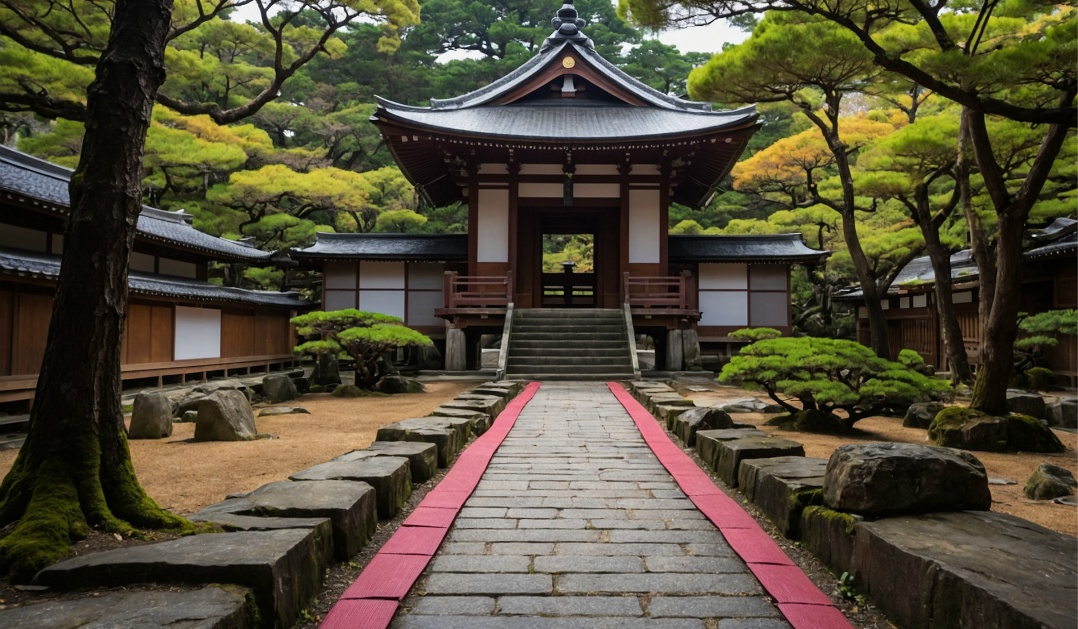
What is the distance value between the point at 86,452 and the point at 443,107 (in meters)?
17.8

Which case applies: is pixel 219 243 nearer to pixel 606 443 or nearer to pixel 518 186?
pixel 518 186

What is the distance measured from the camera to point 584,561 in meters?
3.06

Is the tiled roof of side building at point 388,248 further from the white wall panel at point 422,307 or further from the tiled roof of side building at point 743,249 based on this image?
the tiled roof of side building at point 743,249

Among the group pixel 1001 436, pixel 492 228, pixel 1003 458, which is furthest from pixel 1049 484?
pixel 492 228

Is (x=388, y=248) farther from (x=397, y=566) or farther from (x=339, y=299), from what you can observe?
(x=397, y=566)

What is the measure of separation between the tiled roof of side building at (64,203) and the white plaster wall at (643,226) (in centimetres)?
1134

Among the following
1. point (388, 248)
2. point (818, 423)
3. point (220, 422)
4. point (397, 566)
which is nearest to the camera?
point (397, 566)

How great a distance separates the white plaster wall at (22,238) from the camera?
11477 millimetres

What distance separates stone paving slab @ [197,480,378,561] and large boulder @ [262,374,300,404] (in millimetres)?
9448

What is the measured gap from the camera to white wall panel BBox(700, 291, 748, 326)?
19.4 meters

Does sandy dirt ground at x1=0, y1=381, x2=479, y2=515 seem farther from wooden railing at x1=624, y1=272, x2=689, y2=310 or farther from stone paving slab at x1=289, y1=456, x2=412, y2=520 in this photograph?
wooden railing at x1=624, y1=272, x2=689, y2=310

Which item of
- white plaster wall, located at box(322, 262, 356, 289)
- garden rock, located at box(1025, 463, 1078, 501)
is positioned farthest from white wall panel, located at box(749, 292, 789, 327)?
garden rock, located at box(1025, 463, 1078, 501)

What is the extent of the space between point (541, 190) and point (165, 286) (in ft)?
32.4

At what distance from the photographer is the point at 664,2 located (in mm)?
8672
